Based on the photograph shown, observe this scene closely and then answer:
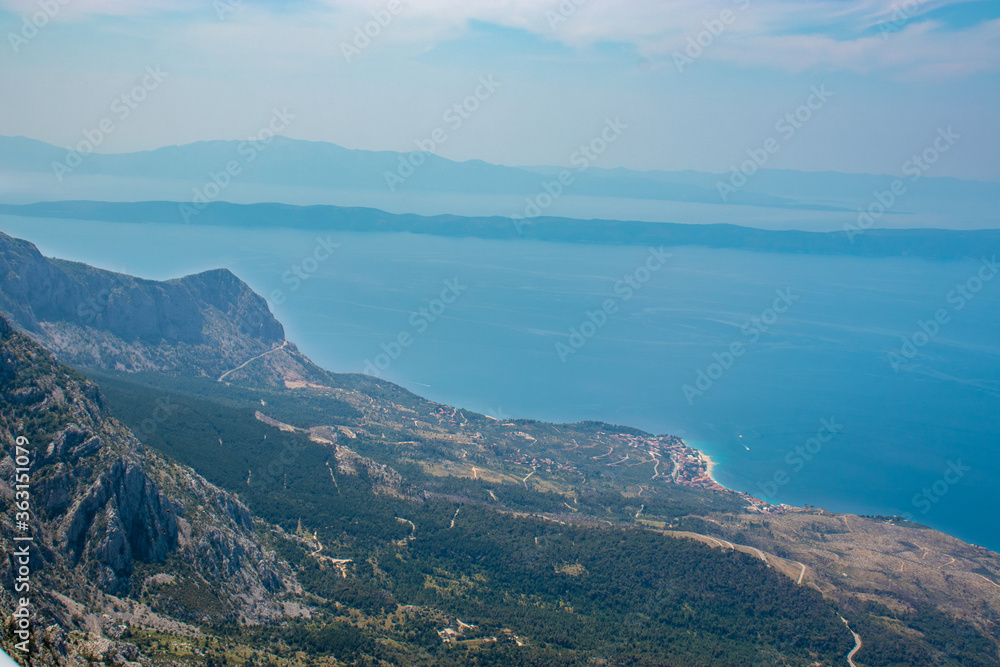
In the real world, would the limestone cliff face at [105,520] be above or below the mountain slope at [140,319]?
below

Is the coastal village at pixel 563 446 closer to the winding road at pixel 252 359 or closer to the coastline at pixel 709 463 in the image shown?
the coastline at pixel 709 463

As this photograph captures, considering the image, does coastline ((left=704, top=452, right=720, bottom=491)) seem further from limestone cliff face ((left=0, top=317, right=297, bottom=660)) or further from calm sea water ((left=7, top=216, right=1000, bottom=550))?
limestone cliff face ((left=0, top=317, right=297, bottom=660))

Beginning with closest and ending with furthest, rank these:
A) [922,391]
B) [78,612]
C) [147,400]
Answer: [78,612], [147,400], [922,391]

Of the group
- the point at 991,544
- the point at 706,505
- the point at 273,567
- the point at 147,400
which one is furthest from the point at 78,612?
the point at 991,544

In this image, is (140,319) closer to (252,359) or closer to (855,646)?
(252,359)

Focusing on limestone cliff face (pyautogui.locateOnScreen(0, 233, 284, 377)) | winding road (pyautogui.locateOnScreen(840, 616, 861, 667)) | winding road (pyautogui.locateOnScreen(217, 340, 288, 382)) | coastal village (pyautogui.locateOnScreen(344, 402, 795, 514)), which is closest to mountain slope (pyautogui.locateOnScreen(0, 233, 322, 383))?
limestone cliff face (pyautogui.locateOnScreen(0, 233, 284, 377))

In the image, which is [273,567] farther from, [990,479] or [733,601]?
[990,479]

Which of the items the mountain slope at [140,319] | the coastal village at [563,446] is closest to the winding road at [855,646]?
the coastal village at [563,446]
